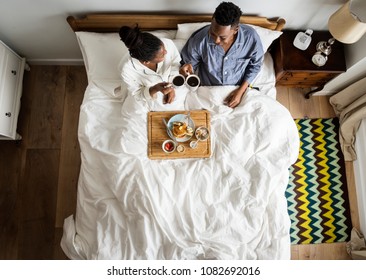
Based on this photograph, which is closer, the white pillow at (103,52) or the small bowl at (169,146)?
the small bowl at (169,146)

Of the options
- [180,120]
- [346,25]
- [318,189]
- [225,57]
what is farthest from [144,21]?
[318,189]

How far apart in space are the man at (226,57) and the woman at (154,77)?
9 cm

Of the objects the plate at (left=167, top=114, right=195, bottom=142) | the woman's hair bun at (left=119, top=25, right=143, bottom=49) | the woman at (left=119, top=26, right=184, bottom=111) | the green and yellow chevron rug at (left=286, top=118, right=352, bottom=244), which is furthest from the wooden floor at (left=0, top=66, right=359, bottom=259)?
the woman's hair bun at (left=119, top=25, right=143, bottom=49)

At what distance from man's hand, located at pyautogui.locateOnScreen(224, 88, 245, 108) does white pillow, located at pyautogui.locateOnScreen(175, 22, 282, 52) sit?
0.32m

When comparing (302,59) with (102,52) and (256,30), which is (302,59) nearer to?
(256,30)

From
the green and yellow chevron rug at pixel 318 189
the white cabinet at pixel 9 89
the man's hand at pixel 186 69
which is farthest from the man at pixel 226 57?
the white cabinet at pixel 9 89

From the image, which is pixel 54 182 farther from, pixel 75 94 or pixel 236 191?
pixel 236 191

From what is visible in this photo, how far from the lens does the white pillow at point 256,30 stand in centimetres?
164

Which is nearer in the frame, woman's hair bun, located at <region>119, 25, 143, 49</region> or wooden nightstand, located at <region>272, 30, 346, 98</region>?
woman's hair bun, located at <region>119, 25, 143, 49</region>

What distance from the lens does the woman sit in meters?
1.44

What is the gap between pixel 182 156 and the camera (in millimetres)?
1506

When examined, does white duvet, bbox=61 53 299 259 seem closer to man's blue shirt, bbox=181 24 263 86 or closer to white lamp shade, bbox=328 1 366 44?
man's blue shirt, bbox=181 24 263 86

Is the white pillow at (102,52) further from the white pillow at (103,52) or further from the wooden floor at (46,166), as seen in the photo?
the wooden floor at (46,166)
